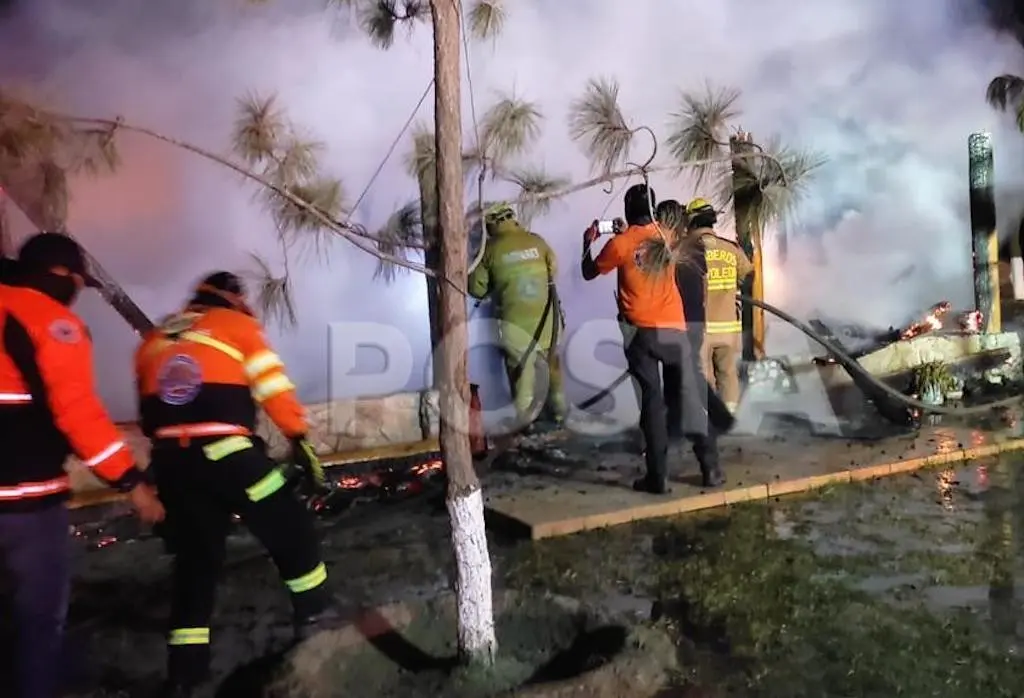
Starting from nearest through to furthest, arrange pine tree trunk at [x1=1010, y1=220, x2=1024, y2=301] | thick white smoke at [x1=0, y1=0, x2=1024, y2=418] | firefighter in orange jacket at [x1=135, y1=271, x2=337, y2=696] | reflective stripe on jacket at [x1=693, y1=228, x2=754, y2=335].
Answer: firefighter in orange jacket at [x1=135, y1=271, x2=337, y2=696]
reflective stripe on jacket at [x1=693, y1=228, x2=754, y2=335]
thick white smoke at [x1=0, y1=0, x2=1024, y2=418]
pine tree trunk at [x1=1010, y1=220, x2=1024, y2=301]

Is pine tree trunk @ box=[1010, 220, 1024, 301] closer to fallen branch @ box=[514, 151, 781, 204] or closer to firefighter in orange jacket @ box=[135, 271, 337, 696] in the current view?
fallen branch @ box=[514, 151, 781, 204]

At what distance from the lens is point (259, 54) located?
802 centimetres

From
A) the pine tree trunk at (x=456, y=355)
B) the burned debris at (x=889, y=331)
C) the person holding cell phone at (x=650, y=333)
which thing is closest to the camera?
the pine tree trunk at (x=456, y=355)

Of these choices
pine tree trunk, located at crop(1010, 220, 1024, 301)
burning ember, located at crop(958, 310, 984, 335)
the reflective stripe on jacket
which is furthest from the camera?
pine tree trunk, located at crop(1010, 220, 1024, 301)

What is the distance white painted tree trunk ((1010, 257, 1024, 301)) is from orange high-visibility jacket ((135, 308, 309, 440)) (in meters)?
10.4

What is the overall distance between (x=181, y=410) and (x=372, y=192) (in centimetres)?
295

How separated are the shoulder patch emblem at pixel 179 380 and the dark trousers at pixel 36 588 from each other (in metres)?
0.51

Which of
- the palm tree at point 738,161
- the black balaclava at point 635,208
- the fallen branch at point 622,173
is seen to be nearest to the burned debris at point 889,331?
the black balaclava at point 635,208

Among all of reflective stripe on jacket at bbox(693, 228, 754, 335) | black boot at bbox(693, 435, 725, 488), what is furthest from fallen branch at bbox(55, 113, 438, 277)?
reflective stripe on jacket at bbox(693, 228, 754, 335)

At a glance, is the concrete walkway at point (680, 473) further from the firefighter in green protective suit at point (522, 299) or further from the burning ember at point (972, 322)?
the burning ember at point (972, 322)

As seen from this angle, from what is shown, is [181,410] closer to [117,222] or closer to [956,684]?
[956,684]

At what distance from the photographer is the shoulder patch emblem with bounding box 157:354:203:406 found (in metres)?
3.48

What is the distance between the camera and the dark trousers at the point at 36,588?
3.18 m

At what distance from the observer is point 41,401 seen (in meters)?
3.18
